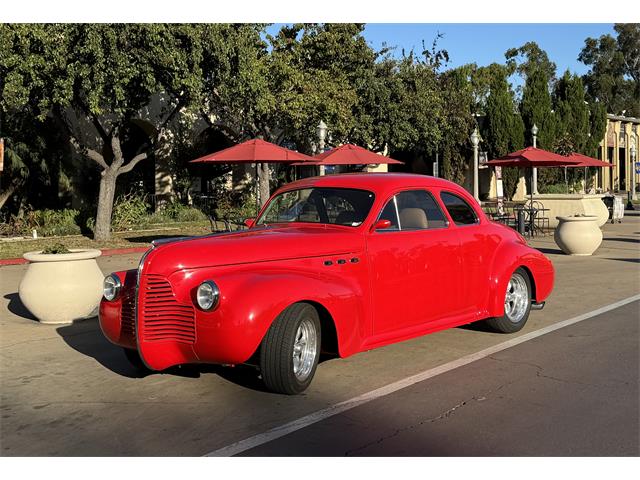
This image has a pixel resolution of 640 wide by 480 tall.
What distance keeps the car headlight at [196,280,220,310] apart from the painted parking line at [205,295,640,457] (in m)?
1.03

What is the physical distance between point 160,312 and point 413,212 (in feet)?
8.72

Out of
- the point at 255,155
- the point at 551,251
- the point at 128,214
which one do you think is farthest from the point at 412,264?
the point at 128,214

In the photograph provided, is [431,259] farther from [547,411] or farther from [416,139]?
[416,139]

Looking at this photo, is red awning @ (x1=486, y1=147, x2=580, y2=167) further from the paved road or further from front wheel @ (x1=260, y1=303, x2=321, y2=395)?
front wheel @ (x1=260, y1=303, x2=321, y2=395)

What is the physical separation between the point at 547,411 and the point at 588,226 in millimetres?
11320

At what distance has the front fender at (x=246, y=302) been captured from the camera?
202 inches

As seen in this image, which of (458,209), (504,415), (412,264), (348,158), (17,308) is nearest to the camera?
(504,415)

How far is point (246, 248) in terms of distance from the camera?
5660 mm

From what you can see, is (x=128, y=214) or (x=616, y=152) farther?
(x=616, y=152)

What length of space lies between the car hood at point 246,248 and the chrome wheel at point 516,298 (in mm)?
2429

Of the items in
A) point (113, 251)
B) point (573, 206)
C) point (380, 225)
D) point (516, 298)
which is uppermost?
point (380, 225)

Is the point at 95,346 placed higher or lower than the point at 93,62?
lower

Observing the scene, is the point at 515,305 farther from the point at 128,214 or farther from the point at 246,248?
the point at 128,214

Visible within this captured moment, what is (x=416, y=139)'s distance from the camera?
99.3ft
